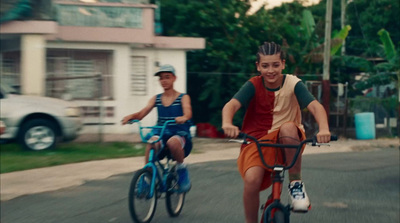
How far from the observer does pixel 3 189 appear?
9492mm

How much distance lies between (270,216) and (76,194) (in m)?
4.91

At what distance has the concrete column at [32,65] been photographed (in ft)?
54.7

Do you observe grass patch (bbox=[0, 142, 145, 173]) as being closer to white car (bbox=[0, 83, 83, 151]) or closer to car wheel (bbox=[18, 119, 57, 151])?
car wheel (bbox=[18, 119, 57, 151])

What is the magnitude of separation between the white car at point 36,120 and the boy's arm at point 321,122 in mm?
10284

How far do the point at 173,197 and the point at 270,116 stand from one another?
8.22 ft

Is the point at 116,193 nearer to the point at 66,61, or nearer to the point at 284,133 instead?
the point at 284,133

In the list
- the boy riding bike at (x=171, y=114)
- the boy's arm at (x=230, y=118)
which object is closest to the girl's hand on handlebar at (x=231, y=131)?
the boy's arm at (x=230, y=118)

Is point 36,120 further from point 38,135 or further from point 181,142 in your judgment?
point 181,142

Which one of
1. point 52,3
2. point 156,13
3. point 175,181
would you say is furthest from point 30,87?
point 175,181

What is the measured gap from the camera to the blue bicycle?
21.0 feet

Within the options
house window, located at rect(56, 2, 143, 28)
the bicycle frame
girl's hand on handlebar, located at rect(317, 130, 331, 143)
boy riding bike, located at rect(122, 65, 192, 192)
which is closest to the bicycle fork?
girl's hand on handlebar, located at rect(317, 130, 331, 143)

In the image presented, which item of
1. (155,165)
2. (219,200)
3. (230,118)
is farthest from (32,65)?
(230,118)

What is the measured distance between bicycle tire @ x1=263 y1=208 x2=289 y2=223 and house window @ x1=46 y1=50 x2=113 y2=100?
13282 mm

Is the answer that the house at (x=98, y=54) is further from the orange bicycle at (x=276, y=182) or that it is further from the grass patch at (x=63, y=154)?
the orange bicycle at (x=276, y=182)
